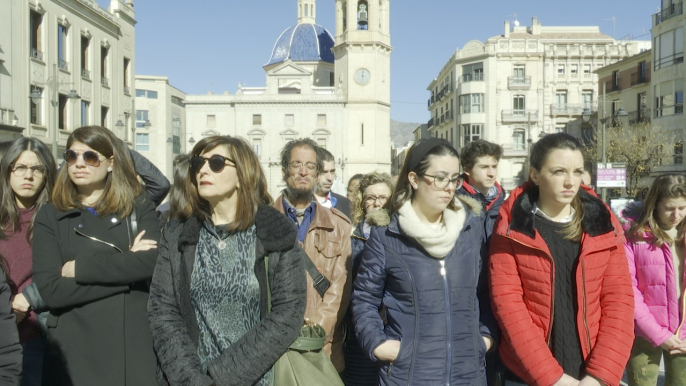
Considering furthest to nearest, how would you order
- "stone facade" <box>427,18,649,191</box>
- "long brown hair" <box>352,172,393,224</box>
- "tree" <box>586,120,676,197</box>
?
1. "stone facade" <box>427,18,649,191</box>
2. "tree" <box>586,120,676,197</box>
3. "long brown hair" <box>352,172,393,224</box>

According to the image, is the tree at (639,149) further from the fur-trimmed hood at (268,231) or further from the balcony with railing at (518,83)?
the fur-trimmed hood at (268,231)

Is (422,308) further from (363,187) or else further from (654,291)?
(363,187)

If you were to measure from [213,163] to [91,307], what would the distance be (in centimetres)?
106

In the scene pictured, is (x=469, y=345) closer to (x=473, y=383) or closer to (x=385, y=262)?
(x=473, y=383)

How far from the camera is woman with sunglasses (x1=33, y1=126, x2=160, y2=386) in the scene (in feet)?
10.9

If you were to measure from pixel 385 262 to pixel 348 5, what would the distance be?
63.0m

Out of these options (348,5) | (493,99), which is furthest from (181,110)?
(493,99)

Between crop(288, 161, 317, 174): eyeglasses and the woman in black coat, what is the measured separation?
2.62 metres

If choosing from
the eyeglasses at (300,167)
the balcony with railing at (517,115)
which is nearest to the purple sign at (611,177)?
the eyeglasses at (300,167)

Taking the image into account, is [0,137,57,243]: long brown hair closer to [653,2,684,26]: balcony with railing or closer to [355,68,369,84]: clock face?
[653,2,684,26]: balcony with railing

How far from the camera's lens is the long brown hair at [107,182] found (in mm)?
3602

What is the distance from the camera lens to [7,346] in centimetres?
258

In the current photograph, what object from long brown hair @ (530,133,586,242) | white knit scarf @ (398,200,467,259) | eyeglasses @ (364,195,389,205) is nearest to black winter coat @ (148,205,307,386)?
white knit scarf @ (398,200,467,259)

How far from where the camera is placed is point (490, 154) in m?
5.40
